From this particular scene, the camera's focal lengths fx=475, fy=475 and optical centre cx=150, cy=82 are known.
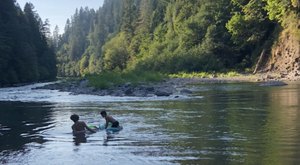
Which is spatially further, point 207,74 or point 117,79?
point 207,74

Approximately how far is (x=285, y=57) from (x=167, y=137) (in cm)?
5195

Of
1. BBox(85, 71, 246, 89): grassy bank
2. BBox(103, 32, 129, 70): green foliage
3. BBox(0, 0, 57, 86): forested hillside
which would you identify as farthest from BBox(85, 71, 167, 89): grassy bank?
BBox(103, 32, 129, 70): green foliage

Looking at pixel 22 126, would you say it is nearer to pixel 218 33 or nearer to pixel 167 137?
pixel 167 137

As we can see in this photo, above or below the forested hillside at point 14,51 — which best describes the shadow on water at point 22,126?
below

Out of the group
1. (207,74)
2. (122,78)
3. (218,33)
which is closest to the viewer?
(122,78)

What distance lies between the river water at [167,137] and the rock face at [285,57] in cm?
3403

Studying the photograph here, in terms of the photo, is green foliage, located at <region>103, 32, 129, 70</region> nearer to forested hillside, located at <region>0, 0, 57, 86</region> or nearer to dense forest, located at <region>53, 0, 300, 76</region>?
dense forest, located at <region>53, 0, 300, 76</region>

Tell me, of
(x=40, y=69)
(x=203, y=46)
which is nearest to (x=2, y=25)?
(x=40, y=69)

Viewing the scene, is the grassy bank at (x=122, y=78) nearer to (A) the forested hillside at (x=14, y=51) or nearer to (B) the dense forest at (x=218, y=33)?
(B) the dense forest at (x=218, y=33)

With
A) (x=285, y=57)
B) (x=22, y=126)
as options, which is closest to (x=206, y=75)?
(x=285, y=57)

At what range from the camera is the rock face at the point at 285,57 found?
200 feet

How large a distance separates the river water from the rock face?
3403cm

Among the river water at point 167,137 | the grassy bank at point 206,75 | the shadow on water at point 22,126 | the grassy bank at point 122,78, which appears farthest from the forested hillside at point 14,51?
the river water at point 167,137

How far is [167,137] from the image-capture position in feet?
57.2
